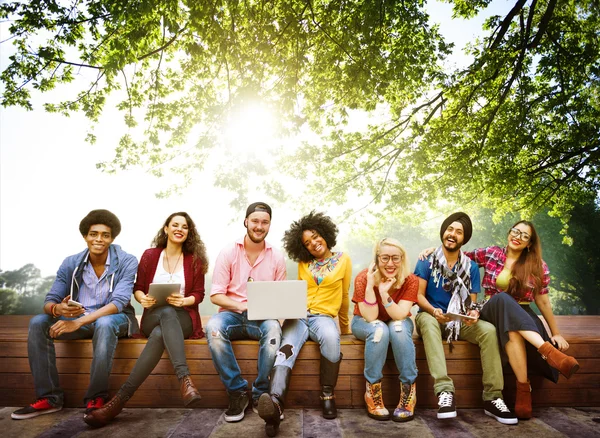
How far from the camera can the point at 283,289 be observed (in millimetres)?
2809

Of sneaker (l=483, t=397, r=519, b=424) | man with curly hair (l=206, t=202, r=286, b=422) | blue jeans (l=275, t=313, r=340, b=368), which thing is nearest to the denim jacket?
man with curly hair (l=206, t=202, r=286, b=422)

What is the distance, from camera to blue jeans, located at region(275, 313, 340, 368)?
2.75m

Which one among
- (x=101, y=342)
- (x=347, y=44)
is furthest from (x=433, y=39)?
(x=101, y=342)

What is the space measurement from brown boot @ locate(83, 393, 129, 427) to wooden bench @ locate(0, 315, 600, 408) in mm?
387

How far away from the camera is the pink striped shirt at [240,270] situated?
3131 mm

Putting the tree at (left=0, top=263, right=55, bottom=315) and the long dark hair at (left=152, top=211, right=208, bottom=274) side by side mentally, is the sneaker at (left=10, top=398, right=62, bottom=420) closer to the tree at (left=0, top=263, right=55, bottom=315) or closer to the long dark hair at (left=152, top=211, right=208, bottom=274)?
the long dark hair at (left=152, top=211, right=208, bottom=274)

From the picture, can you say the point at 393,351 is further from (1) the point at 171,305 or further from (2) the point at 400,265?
(1) the point at 171,305

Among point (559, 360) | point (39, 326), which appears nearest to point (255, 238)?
point (39, 326)

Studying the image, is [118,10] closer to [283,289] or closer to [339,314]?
[283,289]

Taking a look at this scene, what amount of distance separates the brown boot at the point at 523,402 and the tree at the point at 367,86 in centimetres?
463

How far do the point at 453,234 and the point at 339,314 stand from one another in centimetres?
113

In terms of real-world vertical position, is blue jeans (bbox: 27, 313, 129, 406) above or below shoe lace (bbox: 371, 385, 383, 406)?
above

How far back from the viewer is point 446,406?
2641mm

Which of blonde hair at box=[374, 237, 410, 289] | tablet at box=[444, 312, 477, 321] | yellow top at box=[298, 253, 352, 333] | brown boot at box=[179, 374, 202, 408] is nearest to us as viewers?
brown boot at box=[179, 374, 202, 408]
